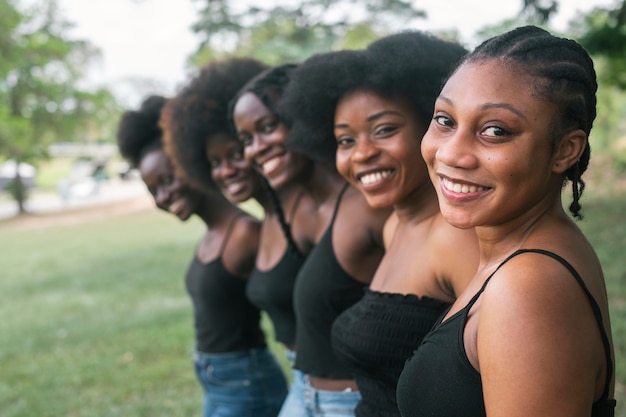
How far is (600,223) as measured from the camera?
11234 mm

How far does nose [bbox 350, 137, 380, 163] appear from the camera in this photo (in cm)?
233

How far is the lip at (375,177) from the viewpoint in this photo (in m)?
2.32

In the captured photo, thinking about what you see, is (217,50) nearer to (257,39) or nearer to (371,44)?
(257,39)

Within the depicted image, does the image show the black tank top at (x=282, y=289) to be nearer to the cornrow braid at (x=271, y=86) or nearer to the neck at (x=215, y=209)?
the cornrow braid at (x=271, y=86)

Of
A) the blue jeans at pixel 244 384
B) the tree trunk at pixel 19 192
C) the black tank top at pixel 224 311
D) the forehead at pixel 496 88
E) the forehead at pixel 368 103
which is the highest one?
the forehead at pixel 496 88

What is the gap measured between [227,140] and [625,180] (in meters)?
16.0

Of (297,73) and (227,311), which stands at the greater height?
(297,73)

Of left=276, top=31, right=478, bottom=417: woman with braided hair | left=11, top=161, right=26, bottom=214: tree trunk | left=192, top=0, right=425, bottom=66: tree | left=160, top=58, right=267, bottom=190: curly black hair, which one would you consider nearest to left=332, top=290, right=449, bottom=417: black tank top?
left=276, top=31, right=478, bottom=417: woman with braided hair

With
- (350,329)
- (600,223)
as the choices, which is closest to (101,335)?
(350,329)

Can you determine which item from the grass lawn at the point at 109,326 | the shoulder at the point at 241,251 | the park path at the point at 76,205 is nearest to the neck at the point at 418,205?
the shoulder at the point at 241,251

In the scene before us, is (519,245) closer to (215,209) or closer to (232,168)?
(232,168)

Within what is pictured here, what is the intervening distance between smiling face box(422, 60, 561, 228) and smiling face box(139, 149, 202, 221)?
254 cm

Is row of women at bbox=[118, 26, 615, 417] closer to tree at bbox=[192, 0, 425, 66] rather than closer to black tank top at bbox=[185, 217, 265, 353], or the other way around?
black tank top at bbox=[185, 217, 265, 353]

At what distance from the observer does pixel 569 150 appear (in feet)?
4.83
